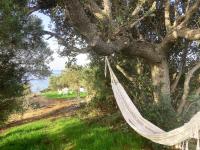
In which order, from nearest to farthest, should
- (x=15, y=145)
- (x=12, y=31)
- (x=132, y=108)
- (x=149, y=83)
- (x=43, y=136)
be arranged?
(x=12, y=31) → (x=132, y=108) → (x=149, y=83) → (x=15, y=145) → (x=43, y=136)

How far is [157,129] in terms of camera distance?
744 centimetres

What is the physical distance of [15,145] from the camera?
37.8 feet

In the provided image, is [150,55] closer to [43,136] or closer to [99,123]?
[99,123]

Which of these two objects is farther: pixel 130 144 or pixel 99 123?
pixel 99 123

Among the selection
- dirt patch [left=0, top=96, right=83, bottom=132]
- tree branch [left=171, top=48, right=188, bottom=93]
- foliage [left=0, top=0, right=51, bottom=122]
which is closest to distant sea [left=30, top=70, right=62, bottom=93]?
dirt patch [left=0, top=96, right=83, bottom=132]

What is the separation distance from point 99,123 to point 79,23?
20.9 feet

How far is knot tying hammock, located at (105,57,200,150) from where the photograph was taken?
20.6 feet

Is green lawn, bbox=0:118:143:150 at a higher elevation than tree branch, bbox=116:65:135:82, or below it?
below

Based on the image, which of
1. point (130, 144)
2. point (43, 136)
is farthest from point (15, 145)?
point (130, 144)

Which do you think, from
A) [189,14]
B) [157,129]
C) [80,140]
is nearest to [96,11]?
[189,14]

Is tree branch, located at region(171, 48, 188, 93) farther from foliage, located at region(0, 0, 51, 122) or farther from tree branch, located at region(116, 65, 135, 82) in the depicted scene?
foliage, located at region(0, 0, 51, 122)

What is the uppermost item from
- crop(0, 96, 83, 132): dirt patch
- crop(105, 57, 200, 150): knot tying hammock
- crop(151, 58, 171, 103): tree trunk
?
crop(151, 58, 171, 103): tree trunk

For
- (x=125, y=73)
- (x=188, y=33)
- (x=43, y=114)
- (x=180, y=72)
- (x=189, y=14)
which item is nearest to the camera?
(x=188, y=33)

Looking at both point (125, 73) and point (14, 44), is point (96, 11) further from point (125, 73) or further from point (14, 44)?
point (125, 73)
